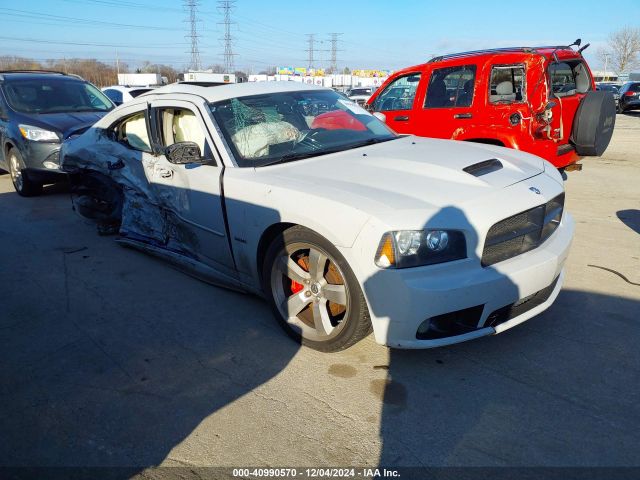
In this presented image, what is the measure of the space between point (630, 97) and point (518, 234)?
94.5ft

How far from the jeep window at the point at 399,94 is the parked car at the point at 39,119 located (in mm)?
4383

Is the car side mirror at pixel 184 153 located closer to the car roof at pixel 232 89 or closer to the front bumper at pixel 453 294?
the car roof at pixel 232 89

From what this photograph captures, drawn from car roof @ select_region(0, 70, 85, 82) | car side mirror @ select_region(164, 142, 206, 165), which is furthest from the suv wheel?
car side mirror @ select_region(164, 142, 206, 165)

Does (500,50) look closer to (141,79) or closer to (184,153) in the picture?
(184,153)

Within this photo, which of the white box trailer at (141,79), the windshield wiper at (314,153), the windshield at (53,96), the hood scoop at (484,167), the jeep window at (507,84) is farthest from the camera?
the white box trailer at (141,79)

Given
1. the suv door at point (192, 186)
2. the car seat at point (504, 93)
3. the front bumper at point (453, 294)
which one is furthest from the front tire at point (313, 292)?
the car seat at point (504, 93)

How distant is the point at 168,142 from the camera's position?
4.57 metres

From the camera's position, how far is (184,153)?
3.84 meters

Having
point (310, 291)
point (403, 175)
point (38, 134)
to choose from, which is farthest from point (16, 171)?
point (403, 175)

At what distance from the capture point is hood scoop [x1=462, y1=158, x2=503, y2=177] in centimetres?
332

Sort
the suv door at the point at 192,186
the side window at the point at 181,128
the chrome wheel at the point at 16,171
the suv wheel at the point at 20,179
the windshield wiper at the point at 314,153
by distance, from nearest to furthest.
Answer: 1. the windshield wiper at the point at 314,153
2. the suv door at the point at 192,186
3. the side window at the point at 181,128
4. the suv wheel at the point at 20,179
5. the chrome wheel at the point at 16,171

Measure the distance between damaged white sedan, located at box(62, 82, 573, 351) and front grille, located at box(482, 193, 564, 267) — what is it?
1 centimetres

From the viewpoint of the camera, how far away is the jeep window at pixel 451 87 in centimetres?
662

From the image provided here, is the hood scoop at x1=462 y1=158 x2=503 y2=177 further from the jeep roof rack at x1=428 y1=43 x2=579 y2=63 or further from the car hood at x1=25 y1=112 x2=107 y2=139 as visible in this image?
the car hood at x1=25 y1=112 x2=107 y2=139
